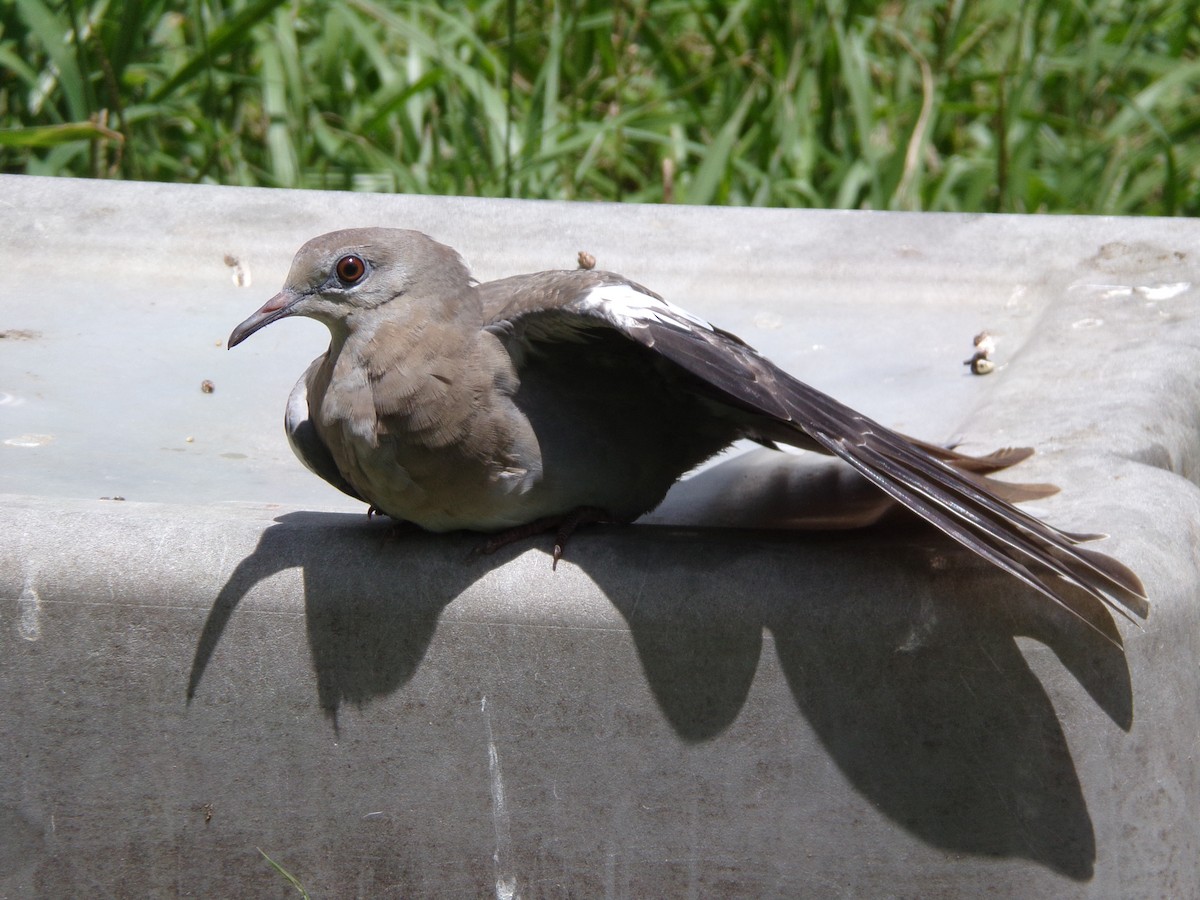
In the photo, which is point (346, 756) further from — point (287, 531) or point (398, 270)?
point (398, 270)

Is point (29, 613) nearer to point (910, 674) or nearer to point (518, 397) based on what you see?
point (518, 397)

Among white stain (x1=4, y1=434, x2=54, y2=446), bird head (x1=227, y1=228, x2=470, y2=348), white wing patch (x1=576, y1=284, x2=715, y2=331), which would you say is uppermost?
white wing patch (x1=576, y1=284, x2=715, y2=331)

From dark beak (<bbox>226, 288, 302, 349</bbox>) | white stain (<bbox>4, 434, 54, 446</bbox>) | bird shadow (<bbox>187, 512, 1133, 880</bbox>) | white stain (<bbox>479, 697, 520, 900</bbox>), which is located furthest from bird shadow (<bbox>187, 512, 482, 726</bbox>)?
white stain (<bbox>4, 434, 54, 446</bbox>)

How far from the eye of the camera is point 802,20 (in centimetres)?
493

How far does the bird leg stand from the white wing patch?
0.32 m

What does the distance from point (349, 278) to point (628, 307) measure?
469mm

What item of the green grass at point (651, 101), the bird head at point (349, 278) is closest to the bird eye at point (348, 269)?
the bird head at point (349, 278)

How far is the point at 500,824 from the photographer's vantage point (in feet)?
6.47

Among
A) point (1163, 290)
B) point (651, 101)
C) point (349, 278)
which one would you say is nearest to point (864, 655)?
point (349, 278)

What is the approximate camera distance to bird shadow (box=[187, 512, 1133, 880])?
183 cm

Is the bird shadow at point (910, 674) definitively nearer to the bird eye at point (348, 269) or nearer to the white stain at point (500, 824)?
the white stain at point (500, 824)

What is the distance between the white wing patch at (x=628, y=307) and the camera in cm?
185

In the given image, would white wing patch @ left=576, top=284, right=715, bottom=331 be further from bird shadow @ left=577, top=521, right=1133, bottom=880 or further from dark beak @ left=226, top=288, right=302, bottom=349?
dark beak @ left=226, top=288, right=302, bottom=349

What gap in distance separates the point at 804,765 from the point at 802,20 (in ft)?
11.6
